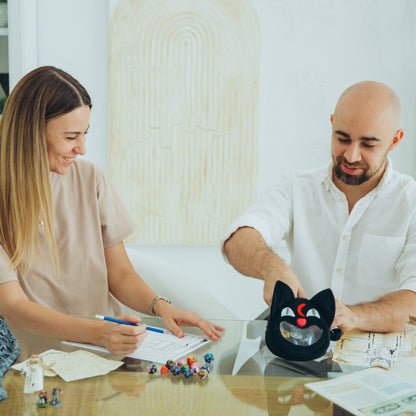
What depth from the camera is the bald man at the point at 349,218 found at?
1.84 metres

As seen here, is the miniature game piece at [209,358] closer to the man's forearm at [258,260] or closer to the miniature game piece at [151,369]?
the miniature game piece at [151,369]

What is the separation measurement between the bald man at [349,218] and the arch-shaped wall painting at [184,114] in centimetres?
99

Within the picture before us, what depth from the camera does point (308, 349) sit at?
1.32 metres

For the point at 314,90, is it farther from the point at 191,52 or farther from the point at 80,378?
the point at 80,378

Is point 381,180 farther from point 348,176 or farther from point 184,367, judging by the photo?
point 184,367

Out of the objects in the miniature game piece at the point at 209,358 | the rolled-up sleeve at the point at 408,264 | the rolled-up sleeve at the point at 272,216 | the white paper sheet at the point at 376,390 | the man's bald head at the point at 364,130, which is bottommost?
the miniature game piece at the point at 209,358

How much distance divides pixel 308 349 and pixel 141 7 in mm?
2291

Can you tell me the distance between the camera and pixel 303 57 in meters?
3.03

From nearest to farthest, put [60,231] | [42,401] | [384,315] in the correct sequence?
1. [42,401]
2. [384,315]
3. [60,231]

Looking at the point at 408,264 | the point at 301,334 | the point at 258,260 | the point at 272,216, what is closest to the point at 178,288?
the point at 272,216

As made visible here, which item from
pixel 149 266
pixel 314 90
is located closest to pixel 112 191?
pixel 149 266

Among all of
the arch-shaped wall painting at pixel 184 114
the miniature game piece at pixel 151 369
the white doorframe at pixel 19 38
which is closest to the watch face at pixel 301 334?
the miniature game piece at pixel 151 369

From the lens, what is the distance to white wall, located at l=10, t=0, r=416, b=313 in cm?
301

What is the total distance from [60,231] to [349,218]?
1.03 m
